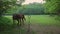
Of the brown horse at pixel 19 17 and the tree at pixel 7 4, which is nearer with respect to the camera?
the tree at pixel 7 4

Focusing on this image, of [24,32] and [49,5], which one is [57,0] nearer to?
[49,5]

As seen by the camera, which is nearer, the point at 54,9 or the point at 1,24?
the point at 54,9

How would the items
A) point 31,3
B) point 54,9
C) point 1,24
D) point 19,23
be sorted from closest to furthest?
point 54,9
point 1,24
point 19,23
point 31,3

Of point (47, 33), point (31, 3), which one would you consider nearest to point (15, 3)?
point (47, 33)

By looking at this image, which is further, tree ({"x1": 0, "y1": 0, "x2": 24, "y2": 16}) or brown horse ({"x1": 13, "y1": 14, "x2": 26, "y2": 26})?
brown horse ({"x1": 13, "y1": 14, "x2": 26, "y2": 26})

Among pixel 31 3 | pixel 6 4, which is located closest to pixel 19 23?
pixel 6 4

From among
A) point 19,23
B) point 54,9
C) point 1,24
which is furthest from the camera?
point 19,23

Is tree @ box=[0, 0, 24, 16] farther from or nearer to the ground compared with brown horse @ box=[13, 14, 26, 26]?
farther from the ground

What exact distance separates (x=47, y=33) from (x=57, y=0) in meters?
2.12

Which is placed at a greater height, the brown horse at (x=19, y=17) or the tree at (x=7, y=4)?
the tree at (x=7, y=4)

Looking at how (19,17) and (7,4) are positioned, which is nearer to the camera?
(7,4)

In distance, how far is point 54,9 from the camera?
14.0 meters

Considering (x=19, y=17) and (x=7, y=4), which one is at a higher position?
(x=7, y=4)

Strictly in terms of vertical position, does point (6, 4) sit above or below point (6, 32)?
above
